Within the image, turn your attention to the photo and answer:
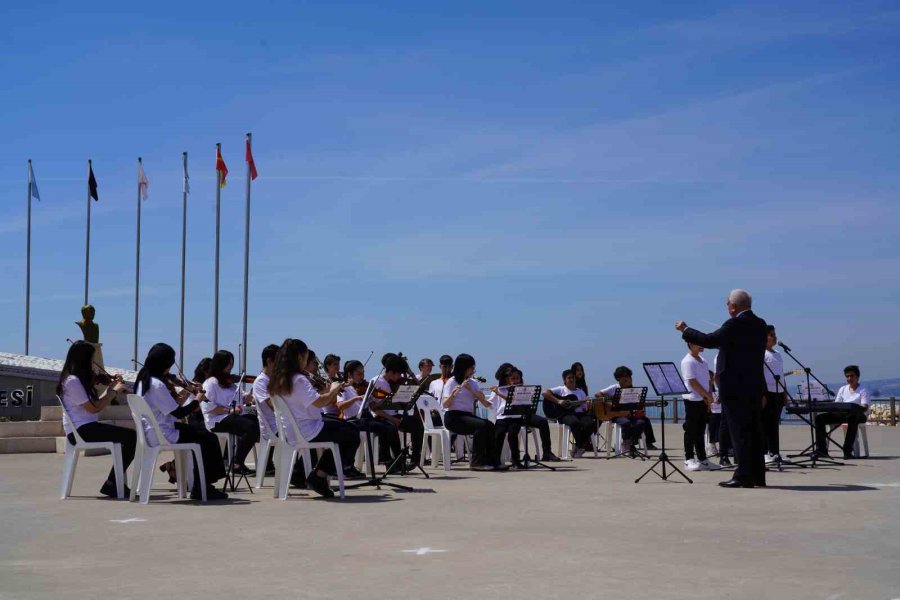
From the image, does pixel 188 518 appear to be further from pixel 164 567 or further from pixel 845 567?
pixel 845 567

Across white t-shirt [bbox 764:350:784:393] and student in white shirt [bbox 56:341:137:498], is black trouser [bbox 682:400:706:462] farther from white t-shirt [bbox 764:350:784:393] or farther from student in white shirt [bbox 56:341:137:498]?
student in white shirt [bbox 56:341:137:498]

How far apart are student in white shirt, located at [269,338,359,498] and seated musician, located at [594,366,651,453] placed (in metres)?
7.97

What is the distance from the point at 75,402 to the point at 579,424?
32.0ft

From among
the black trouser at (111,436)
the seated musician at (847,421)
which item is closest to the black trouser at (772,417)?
the seated musician at (847,421)

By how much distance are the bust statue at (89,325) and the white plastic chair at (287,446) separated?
1240 centimetres

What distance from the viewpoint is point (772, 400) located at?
1503cm

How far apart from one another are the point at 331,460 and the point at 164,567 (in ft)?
17.3

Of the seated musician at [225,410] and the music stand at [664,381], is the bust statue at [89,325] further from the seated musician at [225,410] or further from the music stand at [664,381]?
the music stand at [664,381]

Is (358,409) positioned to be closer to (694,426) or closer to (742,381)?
(694,426)

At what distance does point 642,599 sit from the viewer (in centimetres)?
573

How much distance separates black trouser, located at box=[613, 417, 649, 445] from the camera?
740 inches

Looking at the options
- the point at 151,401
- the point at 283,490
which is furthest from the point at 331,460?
the point at 151,401

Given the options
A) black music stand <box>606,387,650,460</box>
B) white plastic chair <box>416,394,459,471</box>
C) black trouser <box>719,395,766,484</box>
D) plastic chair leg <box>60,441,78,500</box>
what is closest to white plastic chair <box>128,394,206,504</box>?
plastic chair leg <box>60,441,78,500</box>

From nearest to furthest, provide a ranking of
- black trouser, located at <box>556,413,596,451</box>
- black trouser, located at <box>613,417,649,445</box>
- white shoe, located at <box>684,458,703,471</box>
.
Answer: white shoe, located at <box>684,458,703,471</box> < black trouser, located at <box>613,417,649,445</box> < black trouser, located at <box>556,413,596,451</box>
